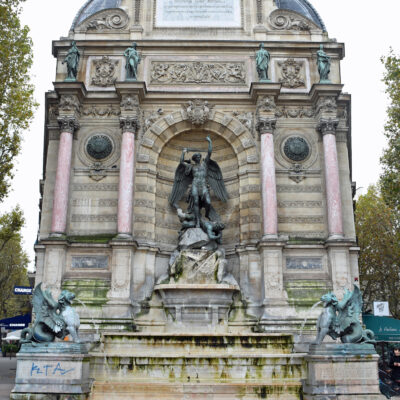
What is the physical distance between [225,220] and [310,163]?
422 centimetres

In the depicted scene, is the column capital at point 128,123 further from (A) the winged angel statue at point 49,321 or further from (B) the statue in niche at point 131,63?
(A) the winged angel statue at point 49,321

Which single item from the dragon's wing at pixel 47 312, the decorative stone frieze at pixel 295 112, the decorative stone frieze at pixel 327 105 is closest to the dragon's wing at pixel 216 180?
the decorative stone frieze at pixel 295 112

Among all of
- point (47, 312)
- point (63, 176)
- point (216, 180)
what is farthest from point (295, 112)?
point (47, 312)

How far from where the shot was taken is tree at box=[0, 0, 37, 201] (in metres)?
17.3

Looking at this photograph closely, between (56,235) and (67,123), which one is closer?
(56,235)

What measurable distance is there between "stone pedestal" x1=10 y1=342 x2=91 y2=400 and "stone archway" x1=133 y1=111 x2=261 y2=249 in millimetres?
7603

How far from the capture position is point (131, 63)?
19172 millimetres

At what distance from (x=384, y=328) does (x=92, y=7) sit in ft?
63.1

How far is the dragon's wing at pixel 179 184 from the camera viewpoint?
63.0 ft

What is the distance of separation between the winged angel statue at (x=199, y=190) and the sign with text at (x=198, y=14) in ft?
19.4

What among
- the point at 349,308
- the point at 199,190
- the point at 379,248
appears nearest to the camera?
the point at 349,308

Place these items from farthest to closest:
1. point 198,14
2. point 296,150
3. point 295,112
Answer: point 198,14
point 295,112
point 296,150

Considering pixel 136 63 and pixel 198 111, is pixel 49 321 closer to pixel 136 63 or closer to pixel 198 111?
pixel 198 111

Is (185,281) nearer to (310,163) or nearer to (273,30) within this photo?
(310,163)
